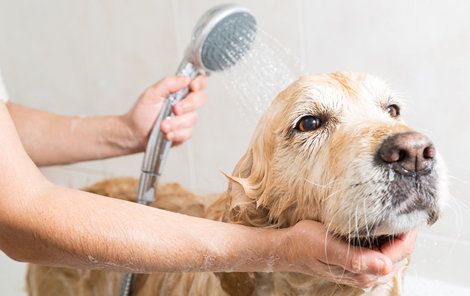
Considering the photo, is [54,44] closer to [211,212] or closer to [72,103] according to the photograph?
[72,103]

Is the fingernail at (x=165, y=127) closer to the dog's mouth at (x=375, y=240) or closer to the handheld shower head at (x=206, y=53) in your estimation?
the handheld shower head at (x=206, y=53)

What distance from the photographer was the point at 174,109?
1705mm

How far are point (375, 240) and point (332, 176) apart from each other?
125 mm

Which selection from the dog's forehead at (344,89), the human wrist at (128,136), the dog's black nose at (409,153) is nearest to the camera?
the dog's black nose at (409,153)

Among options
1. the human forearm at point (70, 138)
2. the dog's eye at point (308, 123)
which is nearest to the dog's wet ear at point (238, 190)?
the dog's eye at point (308, 123)

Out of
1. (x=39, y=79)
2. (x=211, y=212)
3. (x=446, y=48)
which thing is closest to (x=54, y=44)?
(x=39, y=79)

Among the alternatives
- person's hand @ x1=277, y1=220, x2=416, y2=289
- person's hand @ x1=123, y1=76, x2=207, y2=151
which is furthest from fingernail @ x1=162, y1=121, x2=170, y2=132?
person's hand @ x1=277, y1=220, x2=416, y2=289

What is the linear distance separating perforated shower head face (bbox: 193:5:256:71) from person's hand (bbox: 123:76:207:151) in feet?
0.28

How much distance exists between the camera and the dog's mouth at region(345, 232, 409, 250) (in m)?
1.05

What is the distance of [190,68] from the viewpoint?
1.66 metres

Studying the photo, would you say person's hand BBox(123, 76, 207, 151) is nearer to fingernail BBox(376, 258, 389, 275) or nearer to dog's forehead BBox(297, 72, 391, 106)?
dog's forehead BBox(297, 72, 391, 106)

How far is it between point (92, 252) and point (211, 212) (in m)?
0.54

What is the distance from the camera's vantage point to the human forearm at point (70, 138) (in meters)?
1.81

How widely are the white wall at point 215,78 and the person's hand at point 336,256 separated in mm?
352
